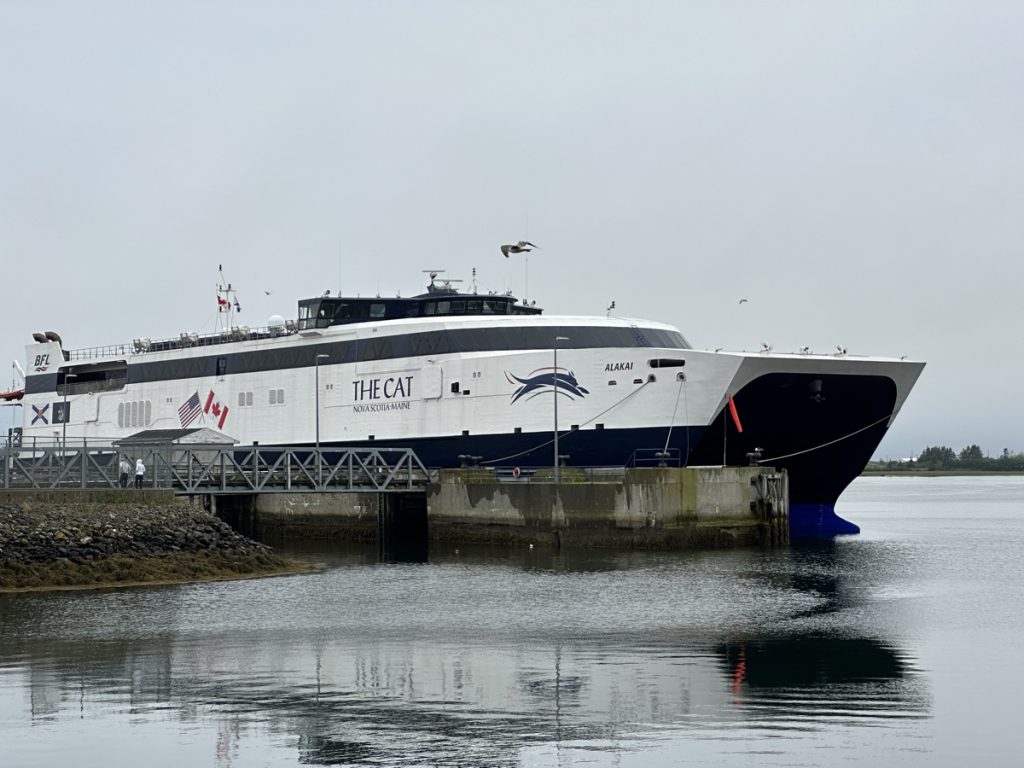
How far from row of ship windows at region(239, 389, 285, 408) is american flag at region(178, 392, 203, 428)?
2998 mm

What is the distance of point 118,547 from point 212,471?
13867 mm

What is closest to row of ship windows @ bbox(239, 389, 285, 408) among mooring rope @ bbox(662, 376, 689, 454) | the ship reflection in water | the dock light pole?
the dock light pole

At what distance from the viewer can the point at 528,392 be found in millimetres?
51812

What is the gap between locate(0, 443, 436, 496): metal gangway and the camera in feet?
137

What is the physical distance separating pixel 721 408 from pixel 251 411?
24251 mm

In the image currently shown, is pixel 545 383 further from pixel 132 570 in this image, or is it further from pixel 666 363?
pixel 132 570

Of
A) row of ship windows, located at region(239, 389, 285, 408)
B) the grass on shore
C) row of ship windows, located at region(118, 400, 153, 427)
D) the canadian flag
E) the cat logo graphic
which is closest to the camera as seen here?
the grass on shore

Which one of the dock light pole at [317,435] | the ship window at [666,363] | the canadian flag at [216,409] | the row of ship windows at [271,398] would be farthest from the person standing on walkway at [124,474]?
the canadian flag at [216,409]

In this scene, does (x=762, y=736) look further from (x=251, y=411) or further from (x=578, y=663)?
(x=251, y=411)

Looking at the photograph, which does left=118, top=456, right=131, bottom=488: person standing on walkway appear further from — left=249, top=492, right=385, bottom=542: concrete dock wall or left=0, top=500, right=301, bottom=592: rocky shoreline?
left=249, top=492, right=385, bottom=542: concrete dock wall

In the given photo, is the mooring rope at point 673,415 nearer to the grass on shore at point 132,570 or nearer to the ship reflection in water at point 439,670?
the ship reflection in water at point 439,670

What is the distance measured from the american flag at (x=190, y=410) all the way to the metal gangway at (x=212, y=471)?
590 centimetres

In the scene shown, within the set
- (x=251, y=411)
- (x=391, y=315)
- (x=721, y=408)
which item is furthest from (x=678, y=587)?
(x=251, y=411)

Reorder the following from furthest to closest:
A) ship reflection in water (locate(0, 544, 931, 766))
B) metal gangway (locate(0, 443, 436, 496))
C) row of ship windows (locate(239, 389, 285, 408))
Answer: row of ship windows (locate(239, 389, 285, 408)), metal gangway (locate(0, 443, 436, 496)), ship reflection in water (locate(0, 544, 931, 766))
